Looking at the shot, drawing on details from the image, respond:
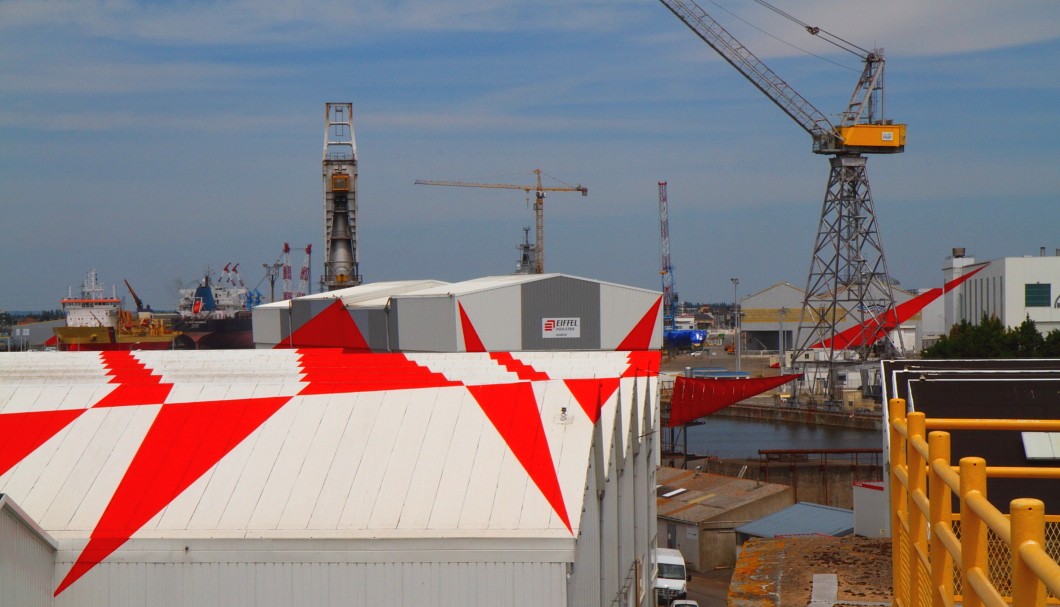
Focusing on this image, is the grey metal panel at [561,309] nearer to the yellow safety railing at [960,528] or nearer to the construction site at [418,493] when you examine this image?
the construction site at [418,493]

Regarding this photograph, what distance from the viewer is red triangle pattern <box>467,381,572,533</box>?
31.6 feet

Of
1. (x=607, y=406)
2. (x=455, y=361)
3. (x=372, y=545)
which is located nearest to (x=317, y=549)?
(x=372, y=545)

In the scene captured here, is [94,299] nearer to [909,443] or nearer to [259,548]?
[259,548]

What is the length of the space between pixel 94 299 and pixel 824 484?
5185cm

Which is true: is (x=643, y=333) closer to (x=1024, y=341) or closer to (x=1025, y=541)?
(x=1024, y=341)

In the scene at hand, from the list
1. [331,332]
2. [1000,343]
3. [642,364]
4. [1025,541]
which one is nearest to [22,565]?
[1025,541]

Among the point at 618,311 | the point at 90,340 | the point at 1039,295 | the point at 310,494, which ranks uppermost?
the point at 1039,295

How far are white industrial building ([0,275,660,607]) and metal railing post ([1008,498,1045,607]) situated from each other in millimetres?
6711

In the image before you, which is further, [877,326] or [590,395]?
[877,326]

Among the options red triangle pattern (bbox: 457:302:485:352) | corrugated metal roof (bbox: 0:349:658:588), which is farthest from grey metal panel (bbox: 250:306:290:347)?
corrugated metal roof (bbox: 0:349:658:588)

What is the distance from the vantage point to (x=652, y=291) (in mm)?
31891

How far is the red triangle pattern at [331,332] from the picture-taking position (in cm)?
3189

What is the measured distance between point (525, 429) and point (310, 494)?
2.23 metres

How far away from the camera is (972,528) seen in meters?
2.99
